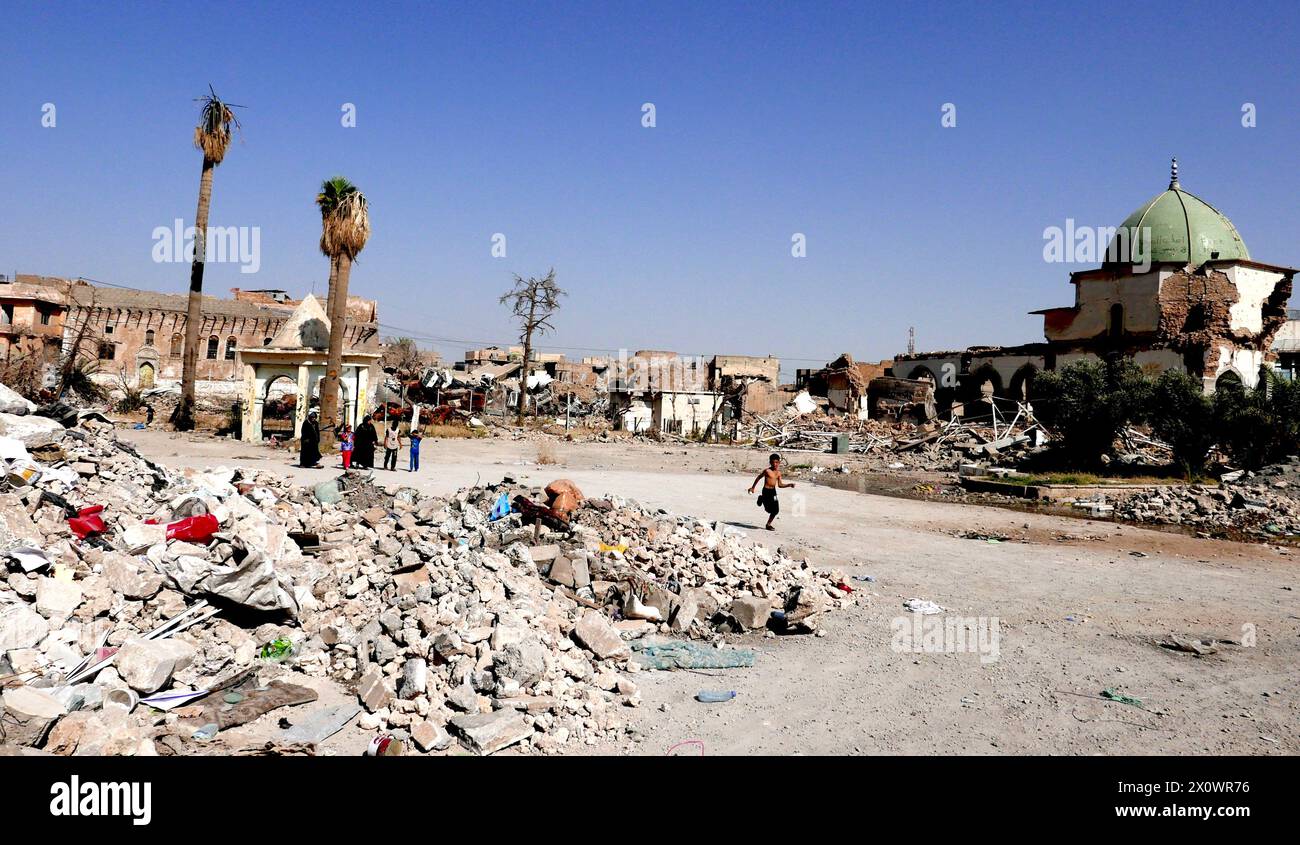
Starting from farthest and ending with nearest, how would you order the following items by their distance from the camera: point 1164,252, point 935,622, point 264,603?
point 1164,252 < point 935,622 < point 264,603

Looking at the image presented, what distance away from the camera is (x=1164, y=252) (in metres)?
37.8

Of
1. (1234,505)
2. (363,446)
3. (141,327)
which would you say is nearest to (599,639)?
(363,446)

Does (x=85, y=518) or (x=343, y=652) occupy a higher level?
(x=85, y=518)

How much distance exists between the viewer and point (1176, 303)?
118 feet

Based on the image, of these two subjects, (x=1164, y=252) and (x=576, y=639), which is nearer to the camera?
(x=576, y=639)

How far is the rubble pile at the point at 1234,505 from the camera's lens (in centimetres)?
1535

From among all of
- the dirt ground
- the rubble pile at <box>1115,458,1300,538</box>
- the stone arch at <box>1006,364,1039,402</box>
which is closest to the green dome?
the stone arch at <box>1006,364,1039,402</box>

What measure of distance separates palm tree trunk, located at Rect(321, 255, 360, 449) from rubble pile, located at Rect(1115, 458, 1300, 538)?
2065 centimetres

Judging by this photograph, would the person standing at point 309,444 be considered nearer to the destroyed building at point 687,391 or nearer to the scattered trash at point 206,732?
the scattered trash at point 206,732
